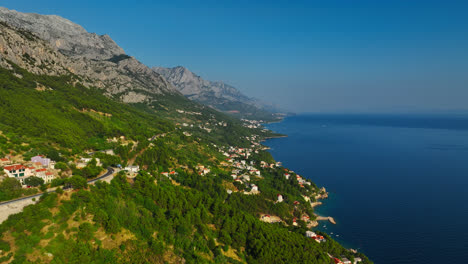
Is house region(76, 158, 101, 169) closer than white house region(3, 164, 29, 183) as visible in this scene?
No

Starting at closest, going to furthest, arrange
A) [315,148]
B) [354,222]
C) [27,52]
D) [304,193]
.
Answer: [354,222] < [304,193] < [27,52] < [315,148]

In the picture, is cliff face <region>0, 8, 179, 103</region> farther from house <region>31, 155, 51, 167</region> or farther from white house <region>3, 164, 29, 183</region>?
white house <region>3, 164, 29, 183</region>

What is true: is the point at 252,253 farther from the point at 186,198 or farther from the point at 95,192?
the point at 95,192

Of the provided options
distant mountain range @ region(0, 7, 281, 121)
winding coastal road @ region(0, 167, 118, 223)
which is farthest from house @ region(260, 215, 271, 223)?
distant mountain range @ region(0, 7, 281, 121)

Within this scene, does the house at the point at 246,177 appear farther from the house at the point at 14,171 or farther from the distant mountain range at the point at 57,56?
the distant mountain range at the point at 57,56

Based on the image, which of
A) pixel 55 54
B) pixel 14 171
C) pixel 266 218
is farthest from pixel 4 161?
pixel 55 54

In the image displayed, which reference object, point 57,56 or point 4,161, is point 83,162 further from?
point 57,56

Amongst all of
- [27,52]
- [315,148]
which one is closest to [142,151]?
[27,52]
